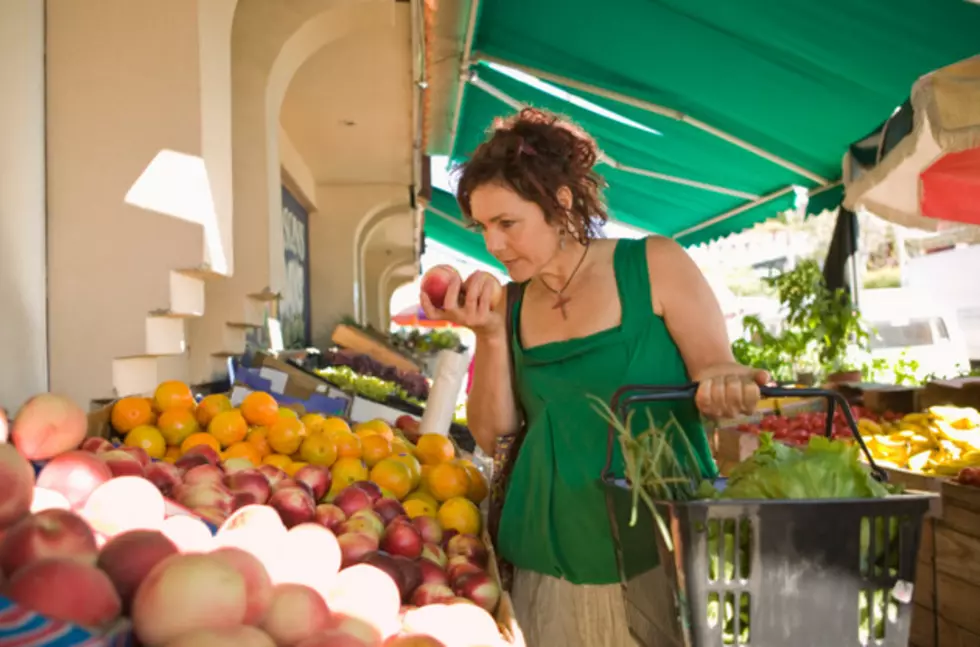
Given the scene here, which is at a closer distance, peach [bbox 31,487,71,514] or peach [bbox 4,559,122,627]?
peach [bbox 4,559,122,627]

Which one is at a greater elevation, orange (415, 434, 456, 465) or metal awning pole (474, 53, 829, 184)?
metal awning pole (474, 53, 829, 184)

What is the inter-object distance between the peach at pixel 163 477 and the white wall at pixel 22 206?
1067mm

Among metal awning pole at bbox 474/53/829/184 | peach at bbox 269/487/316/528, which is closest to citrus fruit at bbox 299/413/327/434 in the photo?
peach at bbox 269/487/316/528

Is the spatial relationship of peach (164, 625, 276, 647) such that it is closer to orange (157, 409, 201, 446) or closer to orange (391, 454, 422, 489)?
orange (391, 454, 422, 489)

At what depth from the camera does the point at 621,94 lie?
6.73 meters

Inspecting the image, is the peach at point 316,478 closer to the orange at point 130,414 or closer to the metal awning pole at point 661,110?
the orange at point 130,414

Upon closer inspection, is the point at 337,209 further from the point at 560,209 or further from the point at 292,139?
the point at 560,209

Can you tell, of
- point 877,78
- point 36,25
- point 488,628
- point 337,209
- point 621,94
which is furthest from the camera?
point 337,209

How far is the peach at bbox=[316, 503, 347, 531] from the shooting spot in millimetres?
1956

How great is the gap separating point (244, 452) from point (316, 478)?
1.74 ft

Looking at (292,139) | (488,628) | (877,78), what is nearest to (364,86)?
(292,139)

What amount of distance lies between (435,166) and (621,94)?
27.0 feet

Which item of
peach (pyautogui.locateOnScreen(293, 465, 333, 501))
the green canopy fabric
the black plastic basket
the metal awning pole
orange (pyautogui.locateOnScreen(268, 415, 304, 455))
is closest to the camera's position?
the black plastic basket

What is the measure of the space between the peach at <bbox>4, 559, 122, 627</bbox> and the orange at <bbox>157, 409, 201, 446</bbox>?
5.92 ft
